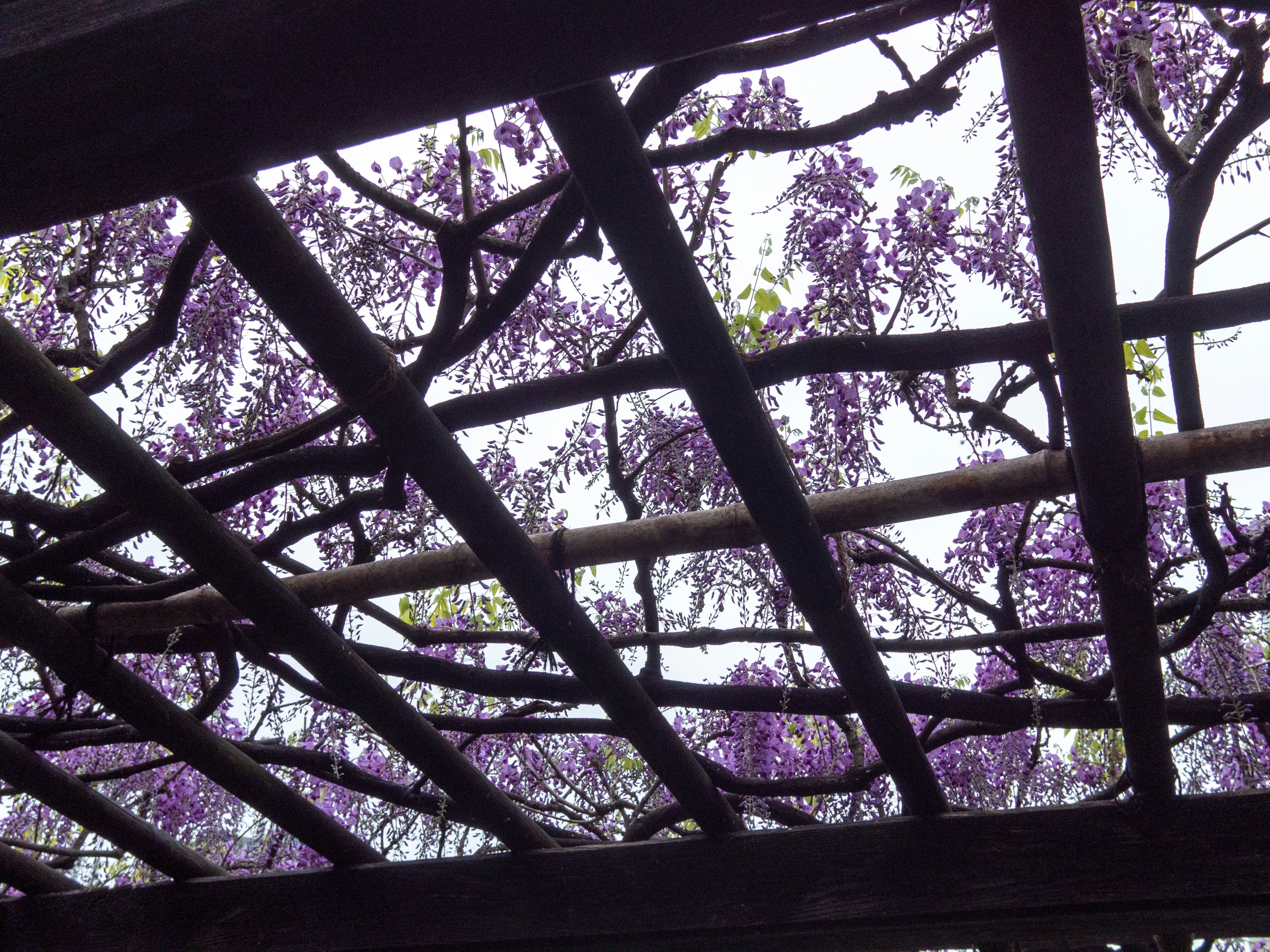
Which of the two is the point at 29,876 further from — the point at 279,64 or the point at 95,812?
the point at 279,64

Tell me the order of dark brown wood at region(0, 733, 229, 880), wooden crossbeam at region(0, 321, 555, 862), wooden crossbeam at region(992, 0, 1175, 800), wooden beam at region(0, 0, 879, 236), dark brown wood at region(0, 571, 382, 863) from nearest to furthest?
wooden beam at region(0, 0, 879, 236) → wooden crossbeam at region(992, 0, 1175, 800) → wooden crossbeam at region(0, 321, 555, 862) → dark brown wood at region(0, 571, 382, 863) → dark brown wood at region(0, 733, 229, 880)

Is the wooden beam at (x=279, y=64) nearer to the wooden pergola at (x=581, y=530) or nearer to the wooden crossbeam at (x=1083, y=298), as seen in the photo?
the wooden pergola at (x=581, y=530)

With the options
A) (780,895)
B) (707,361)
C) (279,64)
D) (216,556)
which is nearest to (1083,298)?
(707,361)

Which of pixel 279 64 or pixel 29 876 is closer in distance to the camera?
pixel 279 64

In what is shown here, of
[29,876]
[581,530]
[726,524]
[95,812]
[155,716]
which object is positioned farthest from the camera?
[29,876]

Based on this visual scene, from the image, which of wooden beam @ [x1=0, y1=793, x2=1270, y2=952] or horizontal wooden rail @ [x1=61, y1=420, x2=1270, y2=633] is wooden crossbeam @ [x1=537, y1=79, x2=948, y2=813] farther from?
wooden beam @ [x1=0, y1=793, x2=1270, y2=952]

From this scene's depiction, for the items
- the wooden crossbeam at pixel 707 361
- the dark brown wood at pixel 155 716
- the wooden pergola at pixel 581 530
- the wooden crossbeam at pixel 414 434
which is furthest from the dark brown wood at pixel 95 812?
the wooden crossbeam at pixel 707 361

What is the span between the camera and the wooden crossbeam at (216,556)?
133 cm

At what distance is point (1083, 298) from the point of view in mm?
1016

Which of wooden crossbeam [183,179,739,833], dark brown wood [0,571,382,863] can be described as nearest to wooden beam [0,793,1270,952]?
dark brown wood [0,571,382,863]

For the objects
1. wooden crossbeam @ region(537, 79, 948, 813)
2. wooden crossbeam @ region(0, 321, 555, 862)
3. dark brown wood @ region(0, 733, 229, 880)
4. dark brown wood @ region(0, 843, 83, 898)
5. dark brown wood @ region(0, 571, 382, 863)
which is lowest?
dark brown wood @ region(0, 843, 83, 898)

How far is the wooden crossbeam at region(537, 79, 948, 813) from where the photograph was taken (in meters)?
0.89

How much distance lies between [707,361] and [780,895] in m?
1.41

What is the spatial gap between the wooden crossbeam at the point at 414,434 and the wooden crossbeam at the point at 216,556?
3.5 inches
